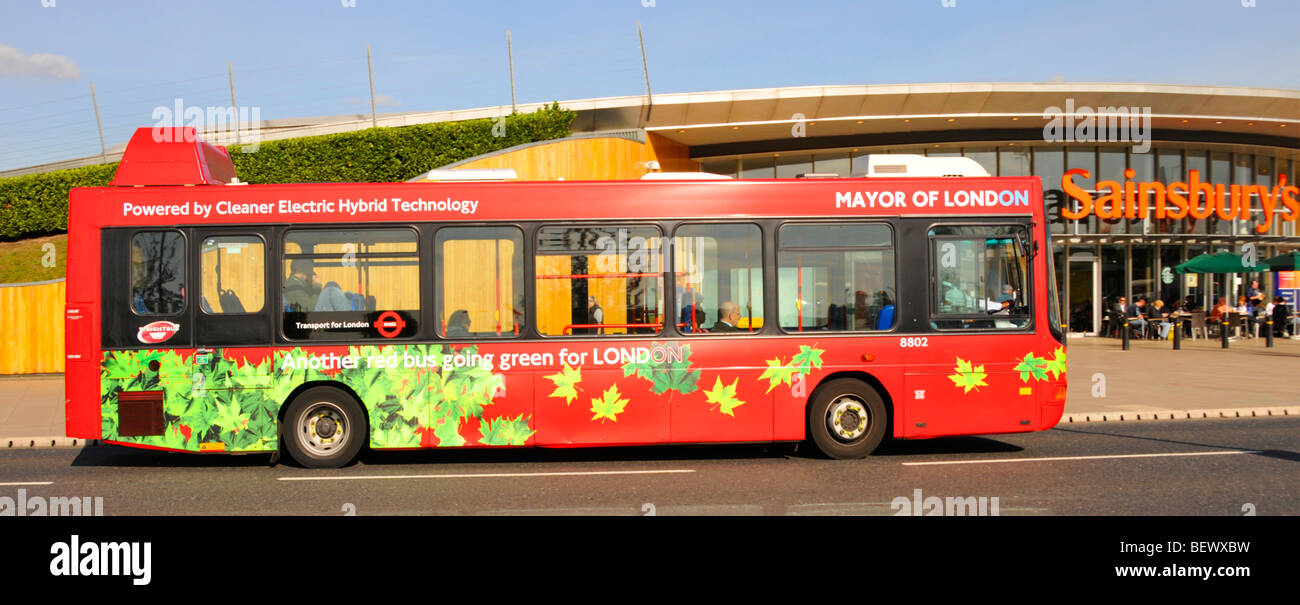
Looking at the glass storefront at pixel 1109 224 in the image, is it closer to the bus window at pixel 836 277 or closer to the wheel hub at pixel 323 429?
the bus window at pixel 836 277

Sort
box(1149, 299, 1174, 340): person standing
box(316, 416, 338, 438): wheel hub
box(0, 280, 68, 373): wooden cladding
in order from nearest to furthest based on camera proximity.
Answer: box(316, 416, 338, 438): wheel hub < box(0, 280, 68, 373): wooden cladding < box(1149, 299, 1174, 340): person standing

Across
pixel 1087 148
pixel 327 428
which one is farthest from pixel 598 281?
pixel 1087 148

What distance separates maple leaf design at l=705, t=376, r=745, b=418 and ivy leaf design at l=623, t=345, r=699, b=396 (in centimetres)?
18

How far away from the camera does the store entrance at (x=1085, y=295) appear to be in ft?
96.0

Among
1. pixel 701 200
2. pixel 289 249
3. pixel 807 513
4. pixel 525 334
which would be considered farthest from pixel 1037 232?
pixel 289 249

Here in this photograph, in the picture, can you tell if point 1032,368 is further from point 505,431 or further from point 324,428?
point 324,428

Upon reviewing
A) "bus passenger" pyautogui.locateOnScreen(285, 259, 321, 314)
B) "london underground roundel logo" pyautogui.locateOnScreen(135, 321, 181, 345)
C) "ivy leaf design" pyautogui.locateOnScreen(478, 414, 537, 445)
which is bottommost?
"ivy leaf design" pyautogui.locateOnScreen(478, 414, 537, 445)

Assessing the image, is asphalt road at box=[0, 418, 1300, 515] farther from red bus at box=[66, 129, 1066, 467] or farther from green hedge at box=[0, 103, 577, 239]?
green hedge at box=[0, 103, 577, 239]

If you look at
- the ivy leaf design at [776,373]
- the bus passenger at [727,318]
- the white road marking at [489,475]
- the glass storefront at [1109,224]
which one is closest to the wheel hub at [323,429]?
the white road marking at [489,475]

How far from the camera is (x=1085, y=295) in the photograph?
29484mm

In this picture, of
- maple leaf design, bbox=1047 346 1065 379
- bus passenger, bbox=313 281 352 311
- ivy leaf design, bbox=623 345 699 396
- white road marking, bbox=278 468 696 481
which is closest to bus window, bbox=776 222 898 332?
ivy leaf design, bbox=623 345 699 396

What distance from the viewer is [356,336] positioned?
9.09 metres

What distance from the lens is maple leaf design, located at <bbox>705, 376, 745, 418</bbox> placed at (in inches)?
363
